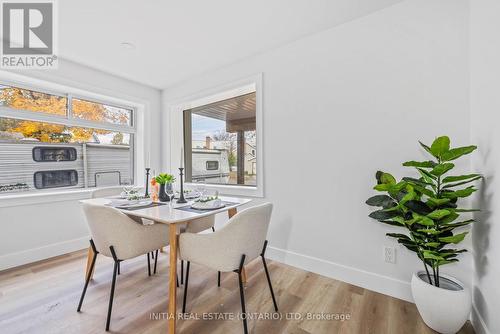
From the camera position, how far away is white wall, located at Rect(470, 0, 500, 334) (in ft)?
3.96

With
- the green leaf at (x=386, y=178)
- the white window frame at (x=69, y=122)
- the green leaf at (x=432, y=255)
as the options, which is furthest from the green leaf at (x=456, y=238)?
the white window frame at (x=69, y=122)

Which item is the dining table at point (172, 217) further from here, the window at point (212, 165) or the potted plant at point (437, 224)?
the window at point (212, 165)

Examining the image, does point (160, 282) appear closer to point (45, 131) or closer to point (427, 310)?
point (427, 310)

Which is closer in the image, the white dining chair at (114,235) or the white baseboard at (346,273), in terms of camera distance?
the white dining chair at (114,235)

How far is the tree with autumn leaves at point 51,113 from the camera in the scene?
2.46 m

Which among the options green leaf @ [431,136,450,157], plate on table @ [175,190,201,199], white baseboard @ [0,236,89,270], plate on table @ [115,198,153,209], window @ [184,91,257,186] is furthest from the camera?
window @ [184,91,257,186]

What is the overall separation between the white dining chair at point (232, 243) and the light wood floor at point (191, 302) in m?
0.46

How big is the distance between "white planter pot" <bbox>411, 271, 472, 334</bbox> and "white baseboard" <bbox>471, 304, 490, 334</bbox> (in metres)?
0.11

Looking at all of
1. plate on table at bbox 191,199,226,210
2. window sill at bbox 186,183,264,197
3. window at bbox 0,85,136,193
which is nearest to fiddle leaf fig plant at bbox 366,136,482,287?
plate on table at bbox 191,199,226,210

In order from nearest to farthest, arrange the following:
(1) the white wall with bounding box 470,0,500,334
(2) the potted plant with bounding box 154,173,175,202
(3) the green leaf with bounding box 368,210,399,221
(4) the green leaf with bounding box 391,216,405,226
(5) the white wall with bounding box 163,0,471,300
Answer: (1) the white wall with bounding box 470,0,500,334
(4) the green leaf with bounding box 391,216,405,226
(3) the green leaf with bounding box 368,210,399,221
(5) the white wall with bounding box 163,0,471,300
(2) the potted plant with bounding box 154,173,175,202

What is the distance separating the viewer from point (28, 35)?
2.20 m

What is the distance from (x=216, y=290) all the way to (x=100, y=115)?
117 inches

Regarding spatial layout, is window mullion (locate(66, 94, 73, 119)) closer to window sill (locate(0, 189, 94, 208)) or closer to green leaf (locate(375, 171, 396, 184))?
window sill (locate(0, 189, 94, 208))

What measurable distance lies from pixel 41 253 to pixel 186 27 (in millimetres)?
2979
